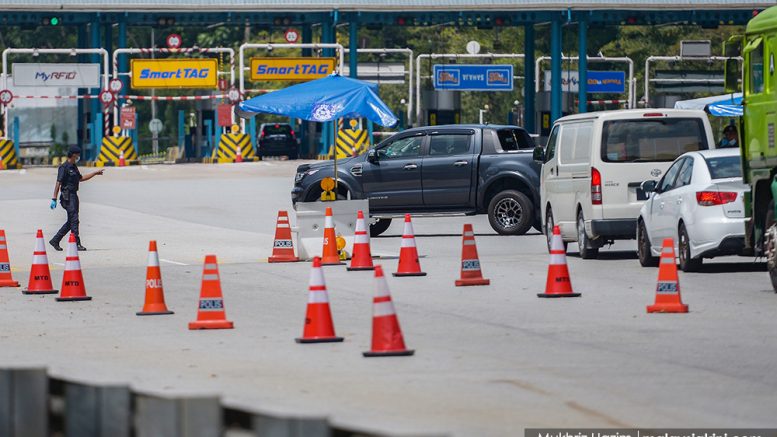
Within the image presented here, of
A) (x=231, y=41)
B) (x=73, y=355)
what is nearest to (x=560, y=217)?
(x=73, y=355)

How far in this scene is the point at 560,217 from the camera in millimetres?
24703

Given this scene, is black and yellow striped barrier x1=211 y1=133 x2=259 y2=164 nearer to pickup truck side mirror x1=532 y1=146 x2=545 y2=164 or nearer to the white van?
pickup truck side mirror x1=532 y1=146 x2=545 y2=164

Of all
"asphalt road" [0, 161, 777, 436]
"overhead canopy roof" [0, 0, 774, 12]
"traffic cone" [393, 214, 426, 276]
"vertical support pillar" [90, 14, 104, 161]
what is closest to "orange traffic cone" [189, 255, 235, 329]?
"asphalt road" [0, 161, 777, 436]

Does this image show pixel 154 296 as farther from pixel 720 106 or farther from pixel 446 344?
pixel 720 106

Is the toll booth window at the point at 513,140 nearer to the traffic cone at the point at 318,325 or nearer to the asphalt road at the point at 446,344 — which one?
the asphalt road at the point at 446,344

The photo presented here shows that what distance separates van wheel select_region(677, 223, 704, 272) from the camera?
20406 mm

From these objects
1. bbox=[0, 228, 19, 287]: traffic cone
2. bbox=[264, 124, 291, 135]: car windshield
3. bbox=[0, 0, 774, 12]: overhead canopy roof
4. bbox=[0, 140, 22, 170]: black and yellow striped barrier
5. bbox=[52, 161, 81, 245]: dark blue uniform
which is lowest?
bbox=[0, 228, 19, 287]: traffic cone

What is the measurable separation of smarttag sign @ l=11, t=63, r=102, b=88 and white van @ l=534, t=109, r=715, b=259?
38893 mm

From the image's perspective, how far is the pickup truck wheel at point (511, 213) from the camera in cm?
2897

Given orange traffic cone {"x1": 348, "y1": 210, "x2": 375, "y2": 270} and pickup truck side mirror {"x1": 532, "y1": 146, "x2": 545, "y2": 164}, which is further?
pickup truck side mirror {"x1": 532, "y1": 146, "x2": 545, "y2": 164}

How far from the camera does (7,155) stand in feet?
189

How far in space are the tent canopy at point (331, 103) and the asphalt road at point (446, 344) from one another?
225 cm

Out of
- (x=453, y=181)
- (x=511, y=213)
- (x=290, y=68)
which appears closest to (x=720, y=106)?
(x=511, y=213)

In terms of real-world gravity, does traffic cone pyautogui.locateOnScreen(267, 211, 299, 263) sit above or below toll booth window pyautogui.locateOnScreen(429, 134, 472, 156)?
below
